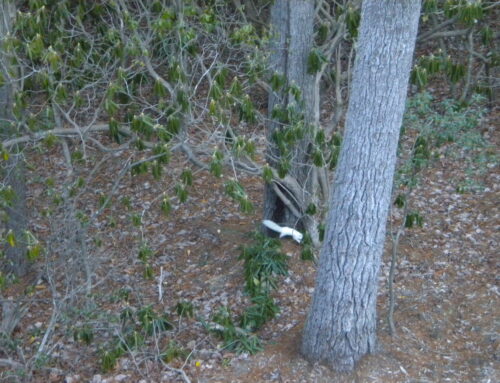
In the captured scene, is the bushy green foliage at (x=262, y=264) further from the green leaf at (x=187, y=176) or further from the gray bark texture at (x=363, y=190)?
the green leaf at (x=187, y=176)

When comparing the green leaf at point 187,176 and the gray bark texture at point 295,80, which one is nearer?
the green leaf at point 187,176

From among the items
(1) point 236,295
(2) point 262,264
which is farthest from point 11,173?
(2) point 262,264

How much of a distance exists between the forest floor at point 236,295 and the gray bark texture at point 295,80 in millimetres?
602

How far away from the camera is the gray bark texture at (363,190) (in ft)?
17.0

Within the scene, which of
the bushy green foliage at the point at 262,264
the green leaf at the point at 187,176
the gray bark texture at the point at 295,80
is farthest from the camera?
the gray bark texture at the point at 295,80

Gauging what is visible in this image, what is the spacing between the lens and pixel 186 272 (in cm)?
775

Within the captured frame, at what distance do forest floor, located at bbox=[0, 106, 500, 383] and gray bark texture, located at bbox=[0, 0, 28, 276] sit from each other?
0.99ft

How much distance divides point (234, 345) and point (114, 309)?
1.46 meters

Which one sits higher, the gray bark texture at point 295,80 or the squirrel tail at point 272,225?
the gray bark texture at point 295,80

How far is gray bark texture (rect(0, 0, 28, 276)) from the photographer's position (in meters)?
6.82

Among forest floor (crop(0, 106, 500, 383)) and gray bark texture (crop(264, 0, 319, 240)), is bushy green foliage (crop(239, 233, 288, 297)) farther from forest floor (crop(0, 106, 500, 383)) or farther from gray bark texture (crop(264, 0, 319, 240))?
gray bark texture (crop(264, 0, 319, 240))

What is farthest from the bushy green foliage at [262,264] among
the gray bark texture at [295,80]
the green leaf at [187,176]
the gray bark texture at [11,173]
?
the gray bark texture at [11,173]

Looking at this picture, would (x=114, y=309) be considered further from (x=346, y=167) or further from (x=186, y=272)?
(x=346, y=167)

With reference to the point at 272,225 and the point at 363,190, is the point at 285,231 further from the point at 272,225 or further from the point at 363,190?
the point at 363,190
